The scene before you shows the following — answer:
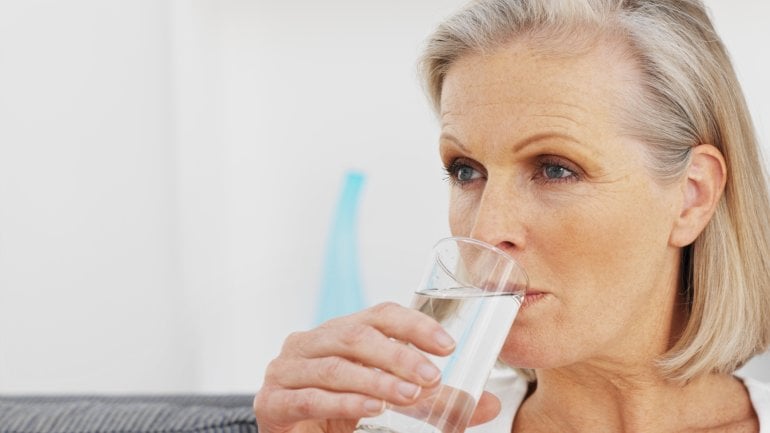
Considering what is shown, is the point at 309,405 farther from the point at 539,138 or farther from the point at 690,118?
the point at 690,118

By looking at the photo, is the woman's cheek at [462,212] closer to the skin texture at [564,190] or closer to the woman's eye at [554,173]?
the skin texture at [564,190]

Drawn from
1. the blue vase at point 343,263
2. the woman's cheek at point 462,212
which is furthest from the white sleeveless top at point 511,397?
the blue vase at point 343,263

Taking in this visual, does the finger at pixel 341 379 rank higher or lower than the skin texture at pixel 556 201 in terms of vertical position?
lower

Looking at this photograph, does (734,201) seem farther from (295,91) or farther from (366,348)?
(295,91)

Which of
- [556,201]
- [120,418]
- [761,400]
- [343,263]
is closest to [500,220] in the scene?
[556,201]

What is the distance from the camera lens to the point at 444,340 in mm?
1119

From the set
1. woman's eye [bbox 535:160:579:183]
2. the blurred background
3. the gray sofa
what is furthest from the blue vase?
woman's eye [bbox 535:160:579:183]

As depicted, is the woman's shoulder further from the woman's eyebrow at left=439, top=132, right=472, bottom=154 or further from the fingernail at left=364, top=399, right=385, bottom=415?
the fingernail at left=364, top=399, right=385, bottom=415

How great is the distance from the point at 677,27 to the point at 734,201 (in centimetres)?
30

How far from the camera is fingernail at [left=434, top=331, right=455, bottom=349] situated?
112cm

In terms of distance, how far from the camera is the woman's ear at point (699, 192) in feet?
5.09

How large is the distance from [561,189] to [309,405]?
485mm

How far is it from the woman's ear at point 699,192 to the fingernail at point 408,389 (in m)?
0.62

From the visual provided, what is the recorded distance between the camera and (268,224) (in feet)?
12.9
